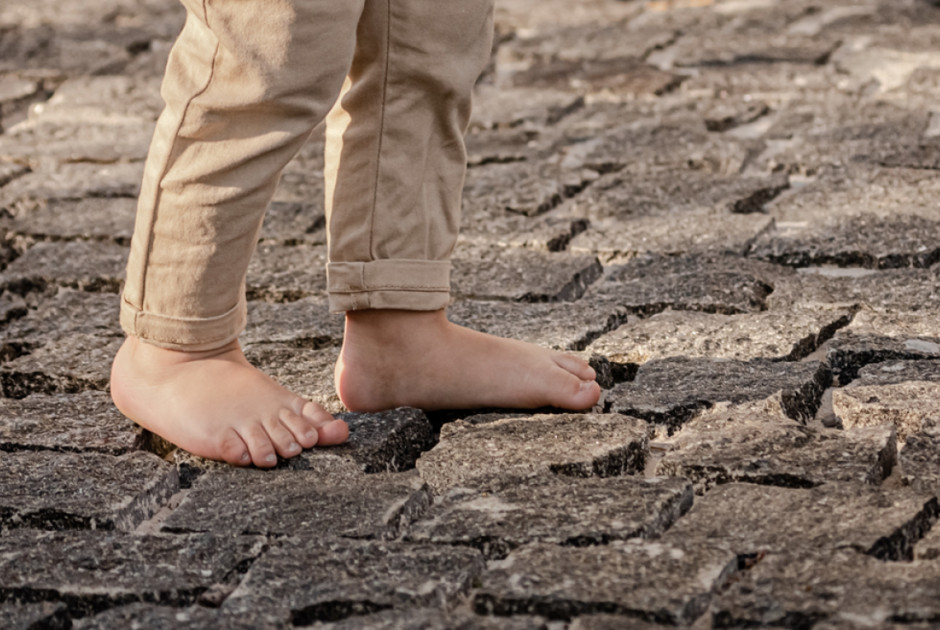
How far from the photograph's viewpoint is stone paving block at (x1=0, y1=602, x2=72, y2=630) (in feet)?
4.85

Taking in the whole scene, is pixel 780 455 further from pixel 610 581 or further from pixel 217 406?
pixel 217 406

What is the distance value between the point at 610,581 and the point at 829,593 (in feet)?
0.78

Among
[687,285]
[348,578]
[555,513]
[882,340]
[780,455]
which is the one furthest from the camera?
[687,285]

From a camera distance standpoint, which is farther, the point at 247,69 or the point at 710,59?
the point at 710,59

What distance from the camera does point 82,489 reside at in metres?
1.85

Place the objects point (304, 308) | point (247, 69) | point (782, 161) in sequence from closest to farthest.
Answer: point (247, 69), point (304, 308), point (782, 161)

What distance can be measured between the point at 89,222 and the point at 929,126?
2.31 meters

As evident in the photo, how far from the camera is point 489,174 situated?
361 cm

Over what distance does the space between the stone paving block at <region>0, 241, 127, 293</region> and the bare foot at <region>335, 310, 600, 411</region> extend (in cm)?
93

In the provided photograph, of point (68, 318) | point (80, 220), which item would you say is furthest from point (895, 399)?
point (80, 220)

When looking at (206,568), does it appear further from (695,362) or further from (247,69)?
(695,362)

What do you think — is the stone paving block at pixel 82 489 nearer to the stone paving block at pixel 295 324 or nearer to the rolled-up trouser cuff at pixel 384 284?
the rolled-up trouser cuff at pixel 384 284

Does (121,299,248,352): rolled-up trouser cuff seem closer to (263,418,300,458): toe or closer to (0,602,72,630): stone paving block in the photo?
(263,418,300,458): toe

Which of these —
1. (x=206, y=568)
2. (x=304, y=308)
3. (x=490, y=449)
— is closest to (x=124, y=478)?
(x=206, y=568)
